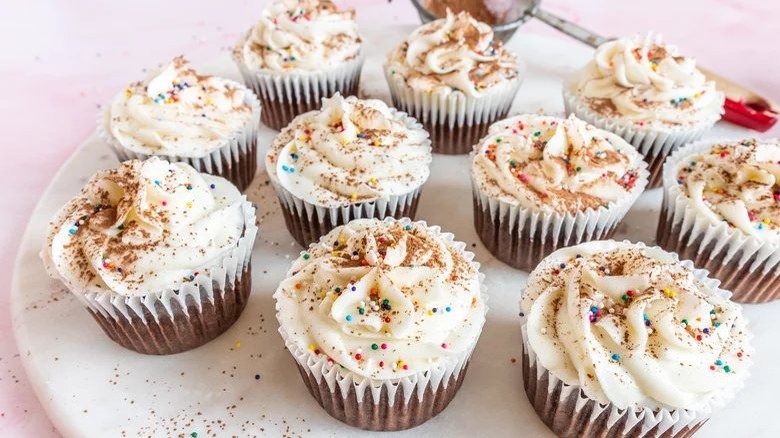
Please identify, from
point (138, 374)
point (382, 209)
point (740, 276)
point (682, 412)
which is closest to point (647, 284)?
point (682, 412)

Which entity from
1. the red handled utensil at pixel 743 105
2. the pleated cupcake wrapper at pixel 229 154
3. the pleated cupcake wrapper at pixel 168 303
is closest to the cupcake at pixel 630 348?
the pleated cupcake wrapper at pixel 168 303

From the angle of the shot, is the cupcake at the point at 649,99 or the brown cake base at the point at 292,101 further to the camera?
the brown cake base at the point at 292,101

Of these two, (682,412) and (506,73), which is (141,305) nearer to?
(682,412)

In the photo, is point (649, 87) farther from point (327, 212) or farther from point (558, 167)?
point (327, 212)

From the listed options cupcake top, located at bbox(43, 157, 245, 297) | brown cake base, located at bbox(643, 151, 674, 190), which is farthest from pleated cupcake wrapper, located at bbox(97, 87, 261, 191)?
brown cake base, located at bbox(643, 151, 674, 190)

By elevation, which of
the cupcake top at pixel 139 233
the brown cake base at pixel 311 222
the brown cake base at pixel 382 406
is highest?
the cupcake top at pixel 139 233

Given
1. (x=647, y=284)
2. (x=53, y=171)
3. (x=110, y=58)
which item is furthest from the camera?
Result: (x=110, y=58)

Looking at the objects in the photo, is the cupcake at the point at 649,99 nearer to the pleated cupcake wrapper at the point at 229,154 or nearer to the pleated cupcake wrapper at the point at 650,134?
the pleated cupcake wrapper at the point at 650,134

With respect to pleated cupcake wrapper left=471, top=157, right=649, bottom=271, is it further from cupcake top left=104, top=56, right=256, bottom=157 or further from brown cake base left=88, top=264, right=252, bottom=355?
cupcake top left=104, top=56, right=256, bottom=157

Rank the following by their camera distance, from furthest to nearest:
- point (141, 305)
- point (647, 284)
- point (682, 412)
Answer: point (141, 305), point (647, 284), point (682, 412)
